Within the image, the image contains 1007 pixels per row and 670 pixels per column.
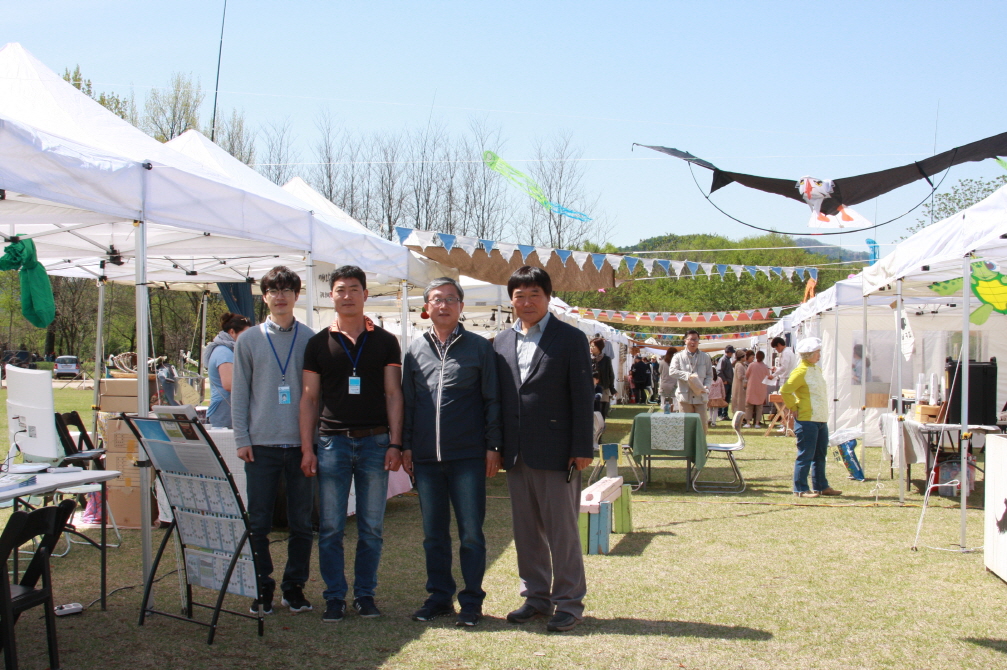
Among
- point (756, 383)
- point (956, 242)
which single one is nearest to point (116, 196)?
point (956, 242)

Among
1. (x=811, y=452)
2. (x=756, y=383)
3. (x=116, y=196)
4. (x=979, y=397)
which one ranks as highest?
(x=116, y=196)

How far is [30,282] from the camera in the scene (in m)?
4.59

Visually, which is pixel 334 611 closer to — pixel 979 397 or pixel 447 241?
pixel 447 241

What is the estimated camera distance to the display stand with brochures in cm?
379

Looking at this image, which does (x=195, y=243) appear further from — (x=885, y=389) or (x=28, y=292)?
(x=885, y=389)

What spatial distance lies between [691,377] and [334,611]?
6.85 m

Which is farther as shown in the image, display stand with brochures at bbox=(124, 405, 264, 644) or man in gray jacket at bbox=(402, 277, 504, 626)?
man in gray jacket at bbox=(402, 277, 504, 626)

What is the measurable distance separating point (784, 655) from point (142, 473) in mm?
3272

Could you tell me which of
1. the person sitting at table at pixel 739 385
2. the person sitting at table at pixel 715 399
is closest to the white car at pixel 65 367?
the person sitting at table at pixel 715 399

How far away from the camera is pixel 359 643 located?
373 cm

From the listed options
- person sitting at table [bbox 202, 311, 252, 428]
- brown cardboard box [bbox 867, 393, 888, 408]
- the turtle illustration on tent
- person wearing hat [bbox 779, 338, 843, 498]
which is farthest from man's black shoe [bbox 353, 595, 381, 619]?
brown cardboard box [bbox 867, 393, 888, 408]

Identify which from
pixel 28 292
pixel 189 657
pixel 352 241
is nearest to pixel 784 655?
pixel 189 657

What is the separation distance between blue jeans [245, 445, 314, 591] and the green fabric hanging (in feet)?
4.97

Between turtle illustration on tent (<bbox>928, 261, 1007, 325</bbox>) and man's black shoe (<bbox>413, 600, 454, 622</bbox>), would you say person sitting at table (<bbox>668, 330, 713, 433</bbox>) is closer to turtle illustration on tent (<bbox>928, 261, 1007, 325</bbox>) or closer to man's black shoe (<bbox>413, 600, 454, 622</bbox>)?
turtle illustration on tent (<bbox>928, 261, 1007, 325</bbox>)
